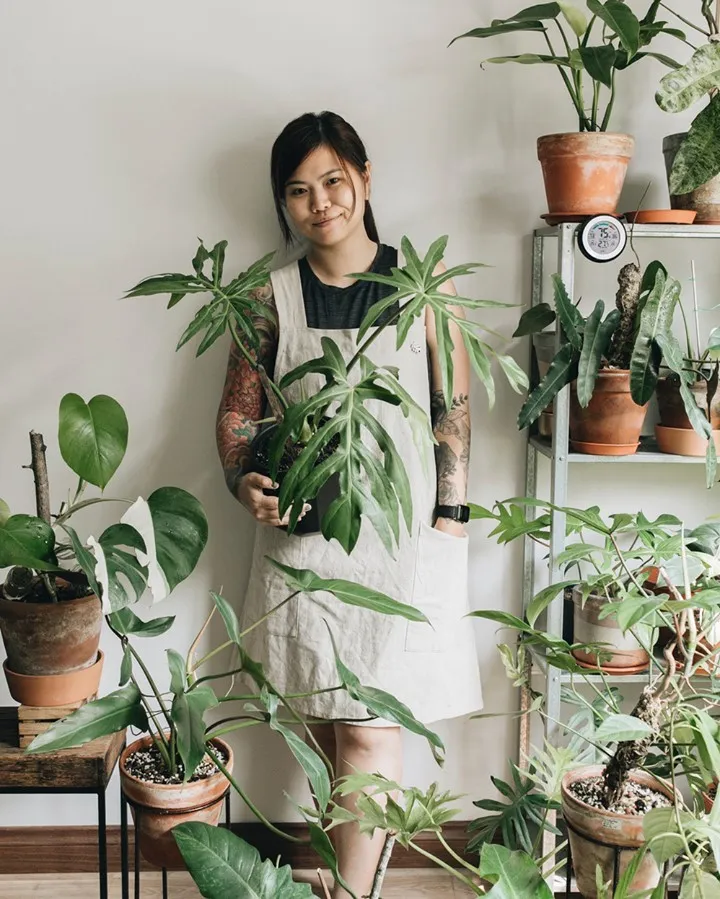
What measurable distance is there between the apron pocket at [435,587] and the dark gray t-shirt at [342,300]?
485 mm

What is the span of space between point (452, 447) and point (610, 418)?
1.13ft

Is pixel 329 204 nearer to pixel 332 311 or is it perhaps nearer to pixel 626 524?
pixel 332 311

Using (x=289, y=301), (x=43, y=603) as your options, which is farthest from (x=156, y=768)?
(x=289, y=301)

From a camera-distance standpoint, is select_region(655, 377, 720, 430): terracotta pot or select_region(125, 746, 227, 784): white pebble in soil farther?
select_region(655, 377, 720, 430): terracotta pot

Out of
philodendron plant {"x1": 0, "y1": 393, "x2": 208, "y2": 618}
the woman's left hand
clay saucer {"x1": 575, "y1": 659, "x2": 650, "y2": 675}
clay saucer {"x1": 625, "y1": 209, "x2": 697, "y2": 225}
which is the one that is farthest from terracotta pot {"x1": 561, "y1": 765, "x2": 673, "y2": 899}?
clay saucer {"x1": 625, "y1": 209, "x2": 697, "y2": 225}

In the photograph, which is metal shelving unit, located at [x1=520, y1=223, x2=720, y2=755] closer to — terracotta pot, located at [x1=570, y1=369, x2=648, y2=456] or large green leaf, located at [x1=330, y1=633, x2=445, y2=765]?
terracotta pot, located at [x1=570, y1=369, x2=648, y2=456]

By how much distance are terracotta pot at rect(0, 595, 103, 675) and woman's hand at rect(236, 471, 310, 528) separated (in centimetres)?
40

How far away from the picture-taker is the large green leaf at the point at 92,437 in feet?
5.45

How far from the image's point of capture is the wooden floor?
2305mm

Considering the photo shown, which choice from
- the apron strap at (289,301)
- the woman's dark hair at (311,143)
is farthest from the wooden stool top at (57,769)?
the woman's dark hair at (311,143)

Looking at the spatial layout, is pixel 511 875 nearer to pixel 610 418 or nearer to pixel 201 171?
pixel 610 418

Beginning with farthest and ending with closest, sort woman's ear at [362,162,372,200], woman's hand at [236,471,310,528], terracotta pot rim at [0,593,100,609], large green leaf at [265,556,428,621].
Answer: woman's ear at [362,162,372,200] → woman's hand at [236,471,310,528] → terracotta pot rim at [0,593,100,609] → large green leaf at [265,556,428,621]

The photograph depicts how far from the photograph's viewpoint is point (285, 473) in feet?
6.22

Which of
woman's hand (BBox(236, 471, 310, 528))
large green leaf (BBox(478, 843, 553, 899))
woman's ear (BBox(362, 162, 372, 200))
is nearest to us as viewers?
large green leaf (BBox(478, 843, 553, 899))
